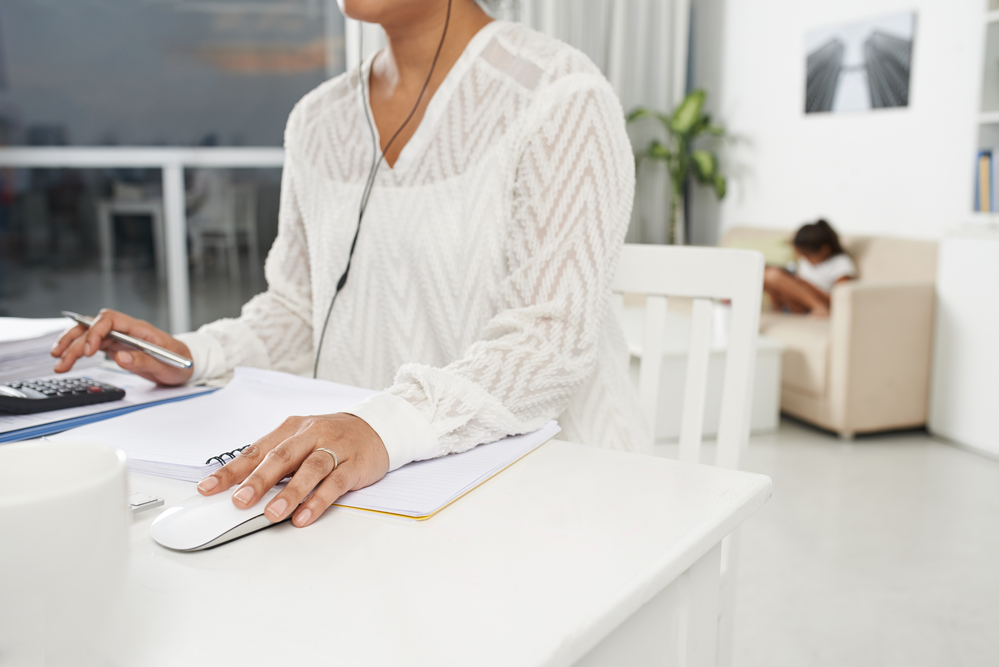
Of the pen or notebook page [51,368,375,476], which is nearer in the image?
notebook page [51,368,375,476]

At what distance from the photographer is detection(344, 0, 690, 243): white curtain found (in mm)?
4422

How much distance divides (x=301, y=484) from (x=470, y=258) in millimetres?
459

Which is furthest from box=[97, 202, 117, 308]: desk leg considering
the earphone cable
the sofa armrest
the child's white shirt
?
the earphone cable

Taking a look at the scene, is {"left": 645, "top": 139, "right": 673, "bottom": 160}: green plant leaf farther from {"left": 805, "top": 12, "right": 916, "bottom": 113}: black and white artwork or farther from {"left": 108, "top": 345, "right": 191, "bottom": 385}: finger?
{"left": 108, "top": 345, "right": 191, "bottom": 385}: finger

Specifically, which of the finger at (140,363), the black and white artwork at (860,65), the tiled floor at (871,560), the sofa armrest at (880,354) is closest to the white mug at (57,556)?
the finger at (140,363)

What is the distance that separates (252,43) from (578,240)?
5.31 meters

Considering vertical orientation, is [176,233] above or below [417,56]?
below

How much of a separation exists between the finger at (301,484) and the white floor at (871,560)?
1185 mm

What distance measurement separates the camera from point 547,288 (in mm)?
760

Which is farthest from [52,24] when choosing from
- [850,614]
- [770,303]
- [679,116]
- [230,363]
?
[850,614]

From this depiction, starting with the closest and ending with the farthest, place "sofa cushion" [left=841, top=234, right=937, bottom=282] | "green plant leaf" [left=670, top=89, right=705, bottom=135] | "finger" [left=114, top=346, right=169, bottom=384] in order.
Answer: "finger" [left=114, top=346, right=169, bottom=384]
"sofa cushion" [left=841, top=234, right=937, bottom=282]
"green plant leaf" [left=670, top=89, right=705, bottom=135]

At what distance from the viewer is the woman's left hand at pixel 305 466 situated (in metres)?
0.47

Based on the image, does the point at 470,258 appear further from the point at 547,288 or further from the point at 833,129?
the point at 833,129

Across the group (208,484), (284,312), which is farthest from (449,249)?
(208,484)
